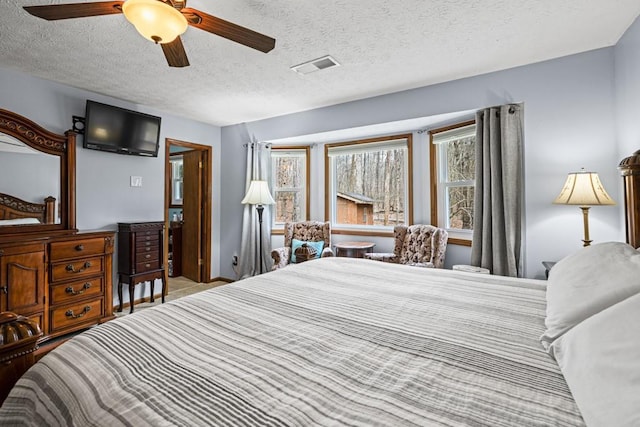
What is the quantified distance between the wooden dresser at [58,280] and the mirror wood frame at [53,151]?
14.2 inches

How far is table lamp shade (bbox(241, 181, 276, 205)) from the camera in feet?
13.9

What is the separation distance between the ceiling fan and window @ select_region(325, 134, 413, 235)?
2.77m

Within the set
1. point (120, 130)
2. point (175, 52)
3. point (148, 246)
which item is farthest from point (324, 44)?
point (148, 246)

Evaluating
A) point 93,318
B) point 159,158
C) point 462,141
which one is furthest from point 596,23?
point 93,318

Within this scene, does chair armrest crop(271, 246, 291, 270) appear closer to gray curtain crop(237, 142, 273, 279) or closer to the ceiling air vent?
gray curtain crop(237, 142, 273, 279)

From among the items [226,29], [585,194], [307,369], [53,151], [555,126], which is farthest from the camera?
[53,151]

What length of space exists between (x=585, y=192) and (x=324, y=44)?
7.36 feet

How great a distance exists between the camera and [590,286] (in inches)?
42.5

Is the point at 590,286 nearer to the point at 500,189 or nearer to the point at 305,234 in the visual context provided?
the point at 500,189

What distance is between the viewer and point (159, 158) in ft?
13.7

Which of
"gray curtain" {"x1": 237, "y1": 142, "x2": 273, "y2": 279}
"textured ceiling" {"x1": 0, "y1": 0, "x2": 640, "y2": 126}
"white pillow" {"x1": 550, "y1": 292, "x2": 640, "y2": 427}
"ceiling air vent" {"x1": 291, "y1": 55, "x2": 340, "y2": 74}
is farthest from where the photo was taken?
"gray curtain" {"x1": 237, "y1": 142, "x2": 273, "y2": 279}

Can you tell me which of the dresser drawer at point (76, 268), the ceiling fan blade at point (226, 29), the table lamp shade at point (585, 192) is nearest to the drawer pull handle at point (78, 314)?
the dresser drawer at point (76, 268)

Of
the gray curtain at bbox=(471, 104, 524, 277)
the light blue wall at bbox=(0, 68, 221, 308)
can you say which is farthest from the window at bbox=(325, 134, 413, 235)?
the light blue wall at bbox=(0, 68, 221, 308)

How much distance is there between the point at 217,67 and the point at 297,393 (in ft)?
9.34
